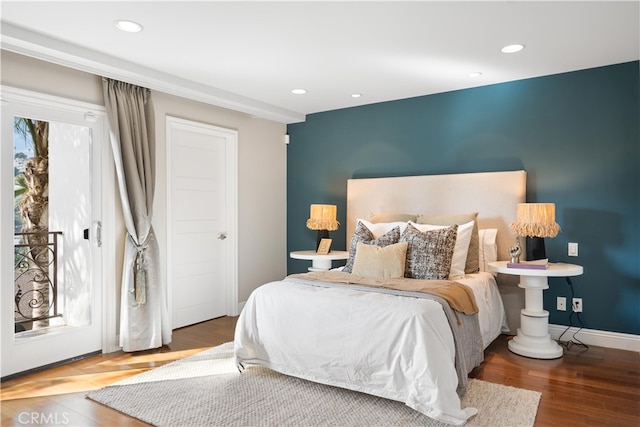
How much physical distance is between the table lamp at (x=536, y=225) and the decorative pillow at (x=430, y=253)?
1.86 ft

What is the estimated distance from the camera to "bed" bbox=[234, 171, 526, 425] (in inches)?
98.0

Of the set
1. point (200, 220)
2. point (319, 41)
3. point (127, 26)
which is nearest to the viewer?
point (127, 26)

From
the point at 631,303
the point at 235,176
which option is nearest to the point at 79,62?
the point at 235,176

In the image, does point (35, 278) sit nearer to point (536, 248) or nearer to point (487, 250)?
point (487, 250)

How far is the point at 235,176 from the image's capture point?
499cm

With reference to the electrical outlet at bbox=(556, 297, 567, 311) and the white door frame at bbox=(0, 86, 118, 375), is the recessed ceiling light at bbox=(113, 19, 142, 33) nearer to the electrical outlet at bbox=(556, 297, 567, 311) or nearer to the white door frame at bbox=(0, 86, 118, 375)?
the white door frame at bbox=(0, 86, 118, 375)

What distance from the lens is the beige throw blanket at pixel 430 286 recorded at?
2861 mm

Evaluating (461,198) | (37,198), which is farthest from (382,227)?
(37,198)

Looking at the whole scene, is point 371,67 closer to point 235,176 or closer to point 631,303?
point 235,176

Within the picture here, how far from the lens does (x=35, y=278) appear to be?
3.38m

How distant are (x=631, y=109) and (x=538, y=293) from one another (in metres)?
1.73

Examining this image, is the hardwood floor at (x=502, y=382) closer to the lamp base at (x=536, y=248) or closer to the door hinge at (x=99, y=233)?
the lamp base at (x=536, y=248)

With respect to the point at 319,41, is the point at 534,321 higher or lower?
lower

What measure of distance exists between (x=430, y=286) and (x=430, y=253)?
50 centimetres
